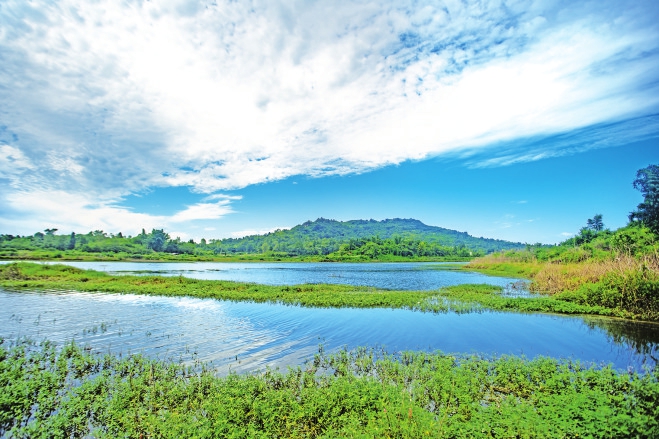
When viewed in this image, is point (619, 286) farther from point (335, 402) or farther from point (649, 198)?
point (649, 198)

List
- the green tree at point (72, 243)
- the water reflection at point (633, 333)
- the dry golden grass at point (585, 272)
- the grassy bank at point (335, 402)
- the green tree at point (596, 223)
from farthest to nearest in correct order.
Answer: the green tree at point (72, 243)
the green tree at point (596, 223)
the dry golden grass at point (585, 272)
the water reflection at point (633, 333)
the grassy bank at point (335, 402)

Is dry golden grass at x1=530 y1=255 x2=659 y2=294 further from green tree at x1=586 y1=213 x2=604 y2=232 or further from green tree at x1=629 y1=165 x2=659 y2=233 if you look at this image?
green tree at x1=586 y1=213 x2=604 y2=232

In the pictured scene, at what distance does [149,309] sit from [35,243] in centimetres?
16510

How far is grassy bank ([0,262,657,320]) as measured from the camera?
2422 centimetres

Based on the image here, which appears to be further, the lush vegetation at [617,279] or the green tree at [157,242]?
the green tree at [157,242]

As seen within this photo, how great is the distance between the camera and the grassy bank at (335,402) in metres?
6.88

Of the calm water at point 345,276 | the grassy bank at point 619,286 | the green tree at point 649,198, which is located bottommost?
the calm water at point 345,276

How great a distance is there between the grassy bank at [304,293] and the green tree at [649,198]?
105 ft

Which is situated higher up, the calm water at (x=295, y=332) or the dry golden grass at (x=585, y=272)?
the dry golden grass at (x=585, y=272)

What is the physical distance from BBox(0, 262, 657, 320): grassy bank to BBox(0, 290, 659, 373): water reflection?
194cm

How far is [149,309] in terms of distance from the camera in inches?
957

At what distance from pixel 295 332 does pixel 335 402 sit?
987 centimetres

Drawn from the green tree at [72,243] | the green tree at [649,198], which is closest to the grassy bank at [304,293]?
the green tree at [649,198]

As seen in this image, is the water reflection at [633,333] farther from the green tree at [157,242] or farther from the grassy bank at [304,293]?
the green tree at [157,242]
